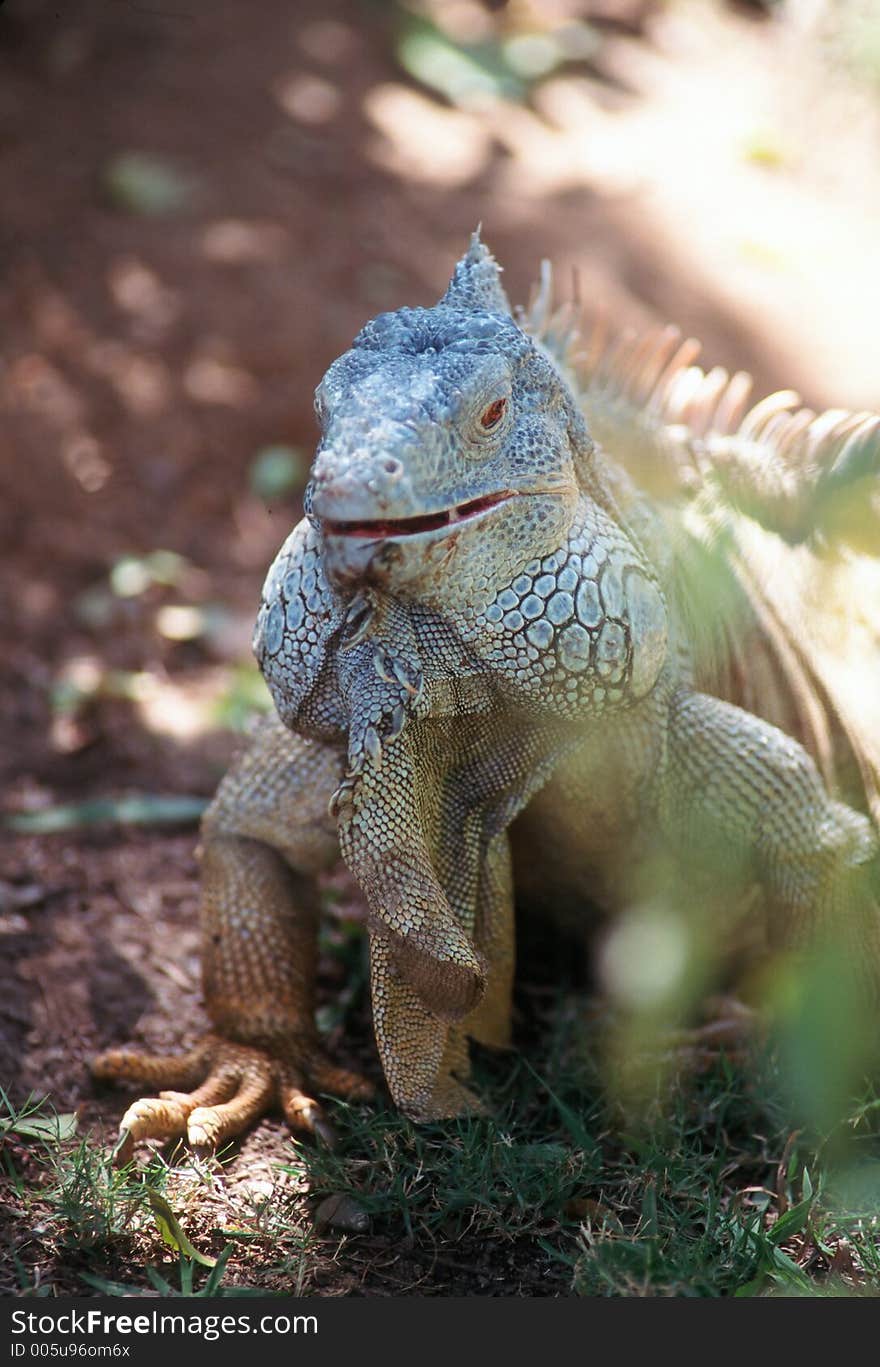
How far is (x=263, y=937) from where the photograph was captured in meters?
3.72

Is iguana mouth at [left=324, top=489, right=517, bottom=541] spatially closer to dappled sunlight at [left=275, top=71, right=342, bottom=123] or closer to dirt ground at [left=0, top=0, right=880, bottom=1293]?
dirt ground at [left=0, top=0, right=880, bottom=1293]

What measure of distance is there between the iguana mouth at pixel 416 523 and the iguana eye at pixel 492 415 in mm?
127

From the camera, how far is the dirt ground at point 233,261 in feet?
18.4

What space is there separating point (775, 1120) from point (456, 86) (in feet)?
20.5

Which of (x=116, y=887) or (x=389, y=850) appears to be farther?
(x=116, y=887)

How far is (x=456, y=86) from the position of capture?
8039 mm

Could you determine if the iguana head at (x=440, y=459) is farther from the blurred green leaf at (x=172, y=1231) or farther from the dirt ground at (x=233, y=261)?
the dirt ground at (x=233, y=261)

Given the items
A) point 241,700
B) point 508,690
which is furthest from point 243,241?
point 508,690

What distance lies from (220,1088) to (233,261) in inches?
178

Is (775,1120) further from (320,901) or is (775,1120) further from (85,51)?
(85,51)

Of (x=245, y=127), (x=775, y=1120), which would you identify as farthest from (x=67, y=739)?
(x=245, y=127)

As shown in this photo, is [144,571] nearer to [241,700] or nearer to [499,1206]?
[241,700]

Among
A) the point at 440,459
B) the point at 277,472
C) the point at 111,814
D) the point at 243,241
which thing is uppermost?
the point at 243,241

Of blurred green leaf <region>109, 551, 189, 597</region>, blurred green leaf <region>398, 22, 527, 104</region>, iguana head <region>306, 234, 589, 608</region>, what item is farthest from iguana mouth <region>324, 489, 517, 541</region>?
blurred green leaf <region>398, 22, 527, 104</region>
